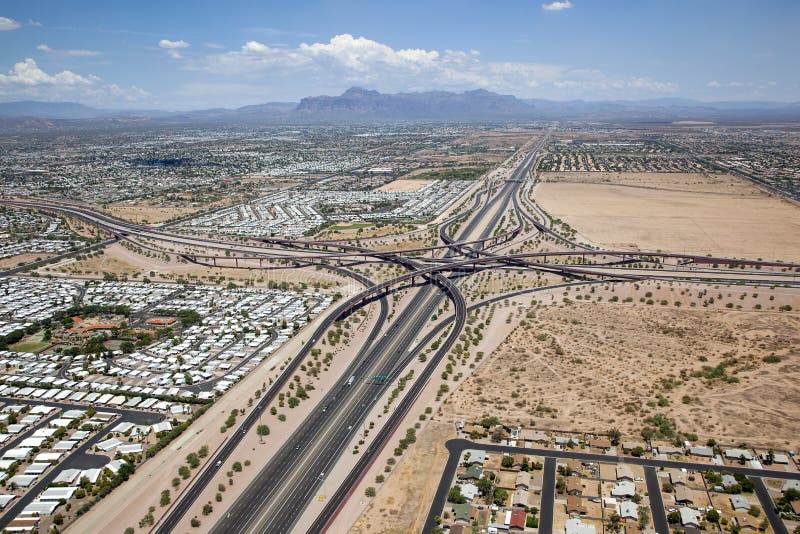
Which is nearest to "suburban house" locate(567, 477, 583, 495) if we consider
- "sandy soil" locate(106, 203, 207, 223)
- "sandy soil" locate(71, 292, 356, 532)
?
"sandy soil" locate(71, 292, 356, 532)

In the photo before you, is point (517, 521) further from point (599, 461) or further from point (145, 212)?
point (145, 212)

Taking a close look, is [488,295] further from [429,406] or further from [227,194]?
[227,194]

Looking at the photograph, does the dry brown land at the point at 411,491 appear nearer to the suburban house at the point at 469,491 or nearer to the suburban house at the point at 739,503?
the suburban house at the point at 469,491

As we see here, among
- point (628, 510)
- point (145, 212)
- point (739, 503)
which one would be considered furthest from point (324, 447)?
point (145, 212)

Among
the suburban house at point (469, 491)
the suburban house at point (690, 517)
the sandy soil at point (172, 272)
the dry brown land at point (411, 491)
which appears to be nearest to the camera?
the suburban house at point (690, 517)

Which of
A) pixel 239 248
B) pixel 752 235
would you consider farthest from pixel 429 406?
pixel 752 235

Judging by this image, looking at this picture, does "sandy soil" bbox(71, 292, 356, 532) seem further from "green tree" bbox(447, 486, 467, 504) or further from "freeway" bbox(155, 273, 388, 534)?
"green tree" bbox(447, 486, 467, 504)

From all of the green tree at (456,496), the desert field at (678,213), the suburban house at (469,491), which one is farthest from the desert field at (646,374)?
the desert field at (678,213)
